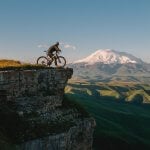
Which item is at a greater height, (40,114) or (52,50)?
(52,50)

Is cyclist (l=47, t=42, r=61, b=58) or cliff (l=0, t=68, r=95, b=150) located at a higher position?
cyclist (l=47, t=42, r=61, b=58)

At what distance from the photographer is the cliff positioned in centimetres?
3023

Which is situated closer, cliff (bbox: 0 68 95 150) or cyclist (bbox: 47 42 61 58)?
cliff (bbox: 0 68 95 150)

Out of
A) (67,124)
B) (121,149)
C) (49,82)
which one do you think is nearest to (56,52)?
(49,82)

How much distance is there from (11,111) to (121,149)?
78.8m

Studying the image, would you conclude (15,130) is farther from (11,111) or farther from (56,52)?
(56,52)

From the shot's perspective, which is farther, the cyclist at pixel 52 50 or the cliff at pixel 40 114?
the cyclist at pixel 52 50

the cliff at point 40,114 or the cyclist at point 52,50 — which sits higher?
the cyclist at point 52,50

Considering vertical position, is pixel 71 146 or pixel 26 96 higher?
pixel 26 96

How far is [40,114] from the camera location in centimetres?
3294

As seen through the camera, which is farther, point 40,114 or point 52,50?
point 52,50

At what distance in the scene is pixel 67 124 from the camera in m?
34.3

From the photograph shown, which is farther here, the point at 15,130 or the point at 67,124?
the point at 67,124

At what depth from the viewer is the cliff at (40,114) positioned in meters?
30.2
